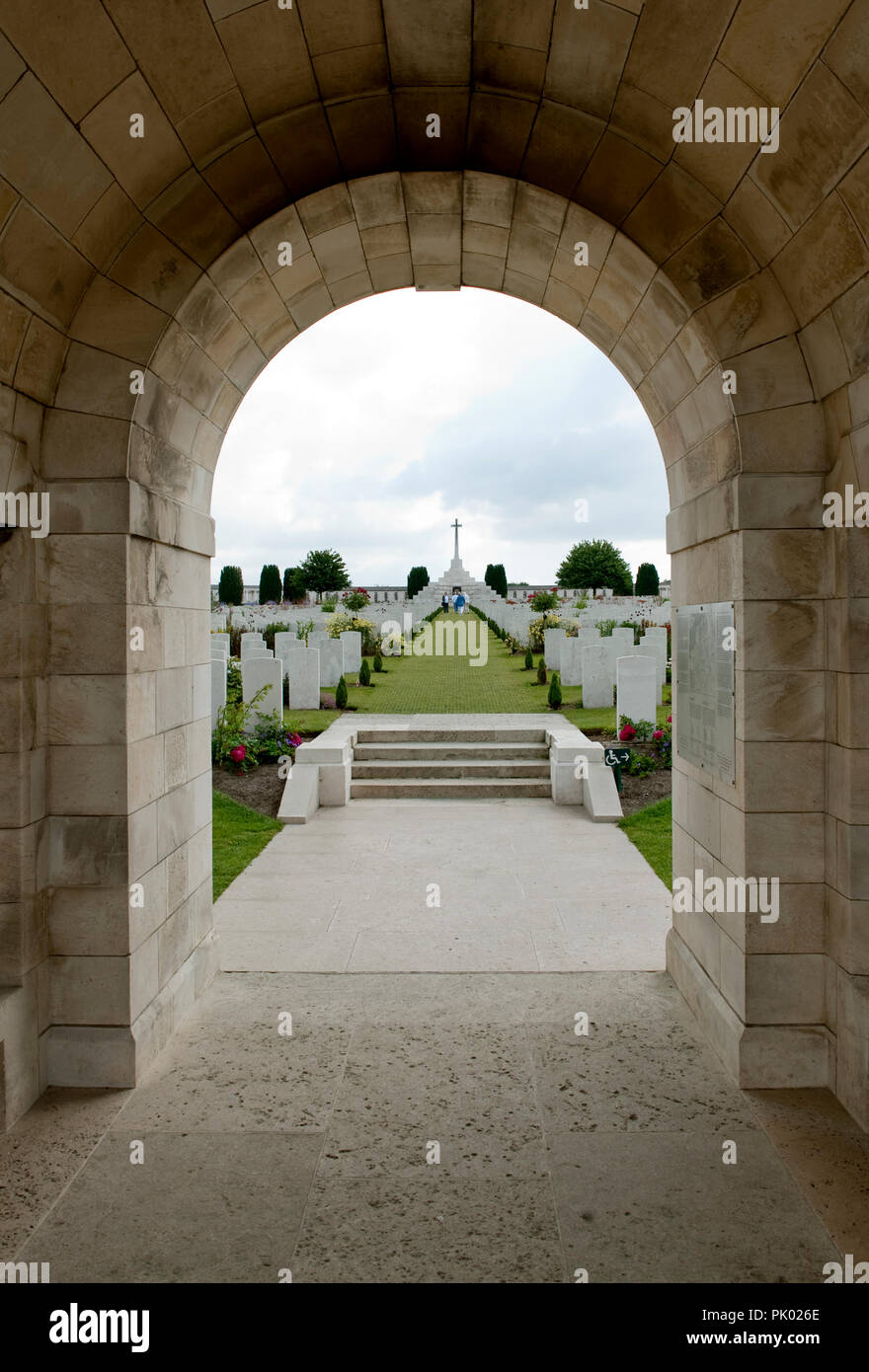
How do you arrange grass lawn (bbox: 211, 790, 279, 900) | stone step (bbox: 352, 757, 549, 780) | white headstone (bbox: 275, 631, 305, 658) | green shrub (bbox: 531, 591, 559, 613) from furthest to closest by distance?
green shrub (bbox: 531, 591, 559, 613) < white headstone (bbox: 275, 631, 305, 658) < stone step (bbox: 352, 757, 549, 780) < grass lawn (bbox: 211, 790, 279, 900)

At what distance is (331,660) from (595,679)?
233 inches

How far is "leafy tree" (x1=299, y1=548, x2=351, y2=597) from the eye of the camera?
75.1m

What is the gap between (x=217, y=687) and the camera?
41.6 feet

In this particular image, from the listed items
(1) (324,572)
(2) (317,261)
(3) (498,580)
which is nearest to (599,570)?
(3) (498,580)

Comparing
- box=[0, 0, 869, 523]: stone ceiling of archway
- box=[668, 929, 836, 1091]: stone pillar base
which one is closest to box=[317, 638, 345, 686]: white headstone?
box=[0, 0, 869, 523]: stone ceiling of archway

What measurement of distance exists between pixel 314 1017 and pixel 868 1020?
9.49 feet

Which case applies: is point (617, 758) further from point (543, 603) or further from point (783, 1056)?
point (543, 603)

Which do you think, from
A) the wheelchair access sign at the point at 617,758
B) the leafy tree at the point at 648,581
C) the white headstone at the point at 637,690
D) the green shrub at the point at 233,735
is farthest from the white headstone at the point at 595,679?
the leafy tree at the point at 648,581

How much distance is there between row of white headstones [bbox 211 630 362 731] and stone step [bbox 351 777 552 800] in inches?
91.6

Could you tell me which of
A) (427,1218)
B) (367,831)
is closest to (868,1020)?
(427,1218)

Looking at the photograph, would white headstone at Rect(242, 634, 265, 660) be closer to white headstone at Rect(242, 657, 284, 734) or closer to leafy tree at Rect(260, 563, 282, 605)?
white headstone at Rect(242, 657, 284, 734)

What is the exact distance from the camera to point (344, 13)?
347cm

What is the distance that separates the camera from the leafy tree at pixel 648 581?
A: 2399 inches

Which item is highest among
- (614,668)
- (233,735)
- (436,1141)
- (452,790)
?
(614,668)
